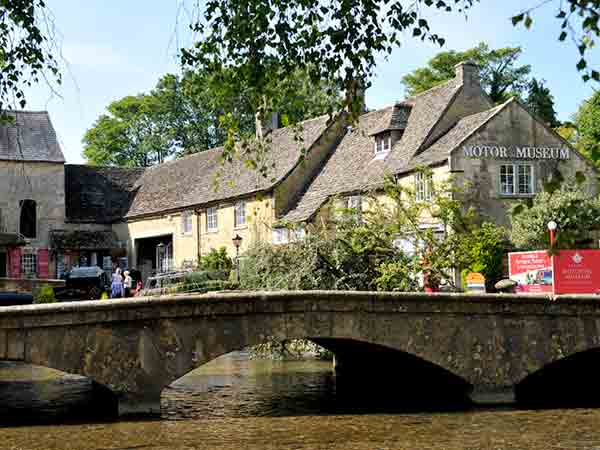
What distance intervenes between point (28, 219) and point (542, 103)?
32.4 metres

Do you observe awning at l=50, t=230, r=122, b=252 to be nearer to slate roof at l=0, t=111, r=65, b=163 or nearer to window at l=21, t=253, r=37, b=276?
window at l=21, t=253, r=37, b=276

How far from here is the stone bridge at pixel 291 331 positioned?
44.6 ft

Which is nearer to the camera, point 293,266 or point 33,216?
point 293,266

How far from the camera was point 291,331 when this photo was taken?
14.7 m

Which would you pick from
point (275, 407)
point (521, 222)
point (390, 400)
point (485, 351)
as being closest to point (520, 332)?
point (485, 351)

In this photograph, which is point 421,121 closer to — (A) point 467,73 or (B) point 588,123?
(A) point 467,73

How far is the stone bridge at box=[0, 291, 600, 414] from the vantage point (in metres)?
13.6

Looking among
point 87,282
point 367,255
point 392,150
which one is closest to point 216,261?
point 87,282

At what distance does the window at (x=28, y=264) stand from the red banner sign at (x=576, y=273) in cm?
3238

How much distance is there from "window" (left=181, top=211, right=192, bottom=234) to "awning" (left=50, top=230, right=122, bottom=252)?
206 inches

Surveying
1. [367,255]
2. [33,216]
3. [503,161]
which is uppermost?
[503,161]

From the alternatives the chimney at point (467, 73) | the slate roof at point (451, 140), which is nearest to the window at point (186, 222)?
the slate roof at point (451, 140)

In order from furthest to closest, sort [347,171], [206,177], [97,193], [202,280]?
[97,193] → [206,177] → [347,171] → [202,280]

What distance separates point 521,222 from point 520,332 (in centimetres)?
1394
